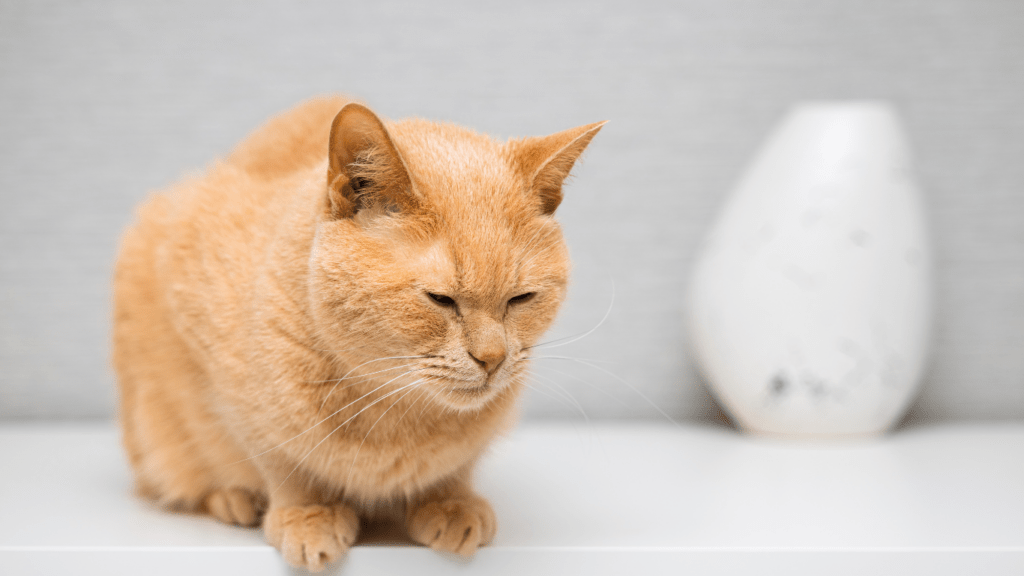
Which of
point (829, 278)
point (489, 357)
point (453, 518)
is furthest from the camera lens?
point (829, 278)

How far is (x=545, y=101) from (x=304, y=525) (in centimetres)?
87

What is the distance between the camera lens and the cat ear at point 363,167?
61cm

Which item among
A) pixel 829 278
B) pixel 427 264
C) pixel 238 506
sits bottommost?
pixel 238 506

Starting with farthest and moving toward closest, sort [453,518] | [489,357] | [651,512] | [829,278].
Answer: [829,278]
[651,512]
[453,518]
[489,357]

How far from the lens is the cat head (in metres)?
0.64

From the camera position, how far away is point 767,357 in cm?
121

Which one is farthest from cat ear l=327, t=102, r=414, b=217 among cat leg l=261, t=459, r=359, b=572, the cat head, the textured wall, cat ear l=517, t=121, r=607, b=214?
the textured wall

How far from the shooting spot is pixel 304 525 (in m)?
0.72

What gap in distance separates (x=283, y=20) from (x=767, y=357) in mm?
967

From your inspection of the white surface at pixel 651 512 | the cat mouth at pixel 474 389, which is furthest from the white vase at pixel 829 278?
A: the cat mouth at pixel 474 389

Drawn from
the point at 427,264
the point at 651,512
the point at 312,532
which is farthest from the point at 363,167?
the point at 651,512

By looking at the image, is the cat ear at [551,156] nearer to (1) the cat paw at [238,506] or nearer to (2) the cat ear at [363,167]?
(2) the cat ear at [363,167]

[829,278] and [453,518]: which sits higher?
[829,278]

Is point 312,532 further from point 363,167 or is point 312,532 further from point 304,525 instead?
point 363,167
